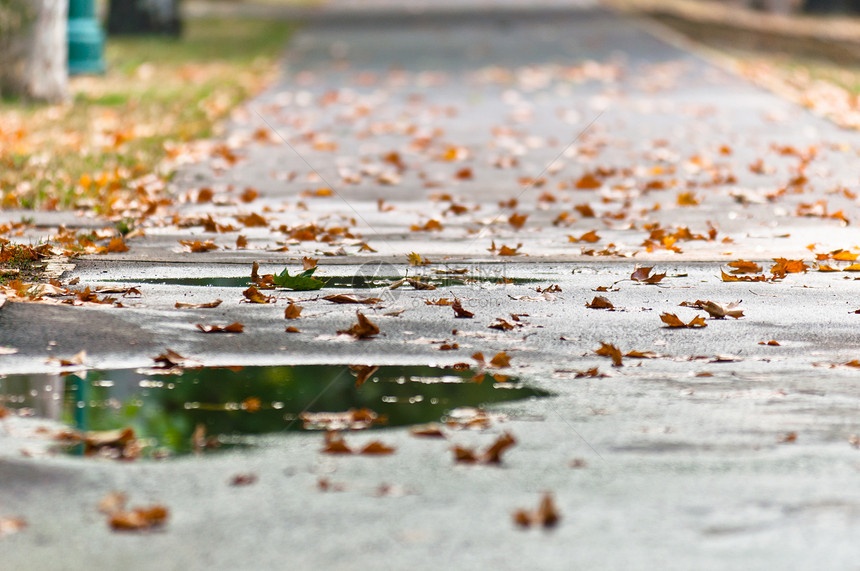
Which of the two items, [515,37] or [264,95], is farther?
[515,37]

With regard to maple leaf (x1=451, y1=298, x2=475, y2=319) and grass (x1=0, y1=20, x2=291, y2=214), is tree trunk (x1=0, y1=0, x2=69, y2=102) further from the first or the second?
maple leaf (x1=451, y1=298, x2=475, y2=319)

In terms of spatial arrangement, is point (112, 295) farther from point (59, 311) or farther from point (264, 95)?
point (264, 95)

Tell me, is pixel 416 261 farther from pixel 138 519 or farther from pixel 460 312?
pixel 138 519

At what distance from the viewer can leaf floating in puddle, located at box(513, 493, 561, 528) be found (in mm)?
3602

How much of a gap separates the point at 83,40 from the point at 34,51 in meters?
3.14

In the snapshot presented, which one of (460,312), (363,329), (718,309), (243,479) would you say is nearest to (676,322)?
(718,309)

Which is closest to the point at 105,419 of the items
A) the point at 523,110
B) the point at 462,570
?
the point at 462,570

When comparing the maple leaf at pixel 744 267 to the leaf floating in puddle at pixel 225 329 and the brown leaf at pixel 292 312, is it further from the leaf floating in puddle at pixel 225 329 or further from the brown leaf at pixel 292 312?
the leaf floating in puddle at pixel 225 329

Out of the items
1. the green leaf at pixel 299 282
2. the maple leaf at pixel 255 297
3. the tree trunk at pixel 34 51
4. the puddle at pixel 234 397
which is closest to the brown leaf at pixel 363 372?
the puddle at pixel 234 397

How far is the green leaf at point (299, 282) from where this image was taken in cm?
650

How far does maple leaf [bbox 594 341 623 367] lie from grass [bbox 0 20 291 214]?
437 cm

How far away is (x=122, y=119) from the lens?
13.4 metres

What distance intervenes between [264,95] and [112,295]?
395 inches

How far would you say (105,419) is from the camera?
4.53 metres
